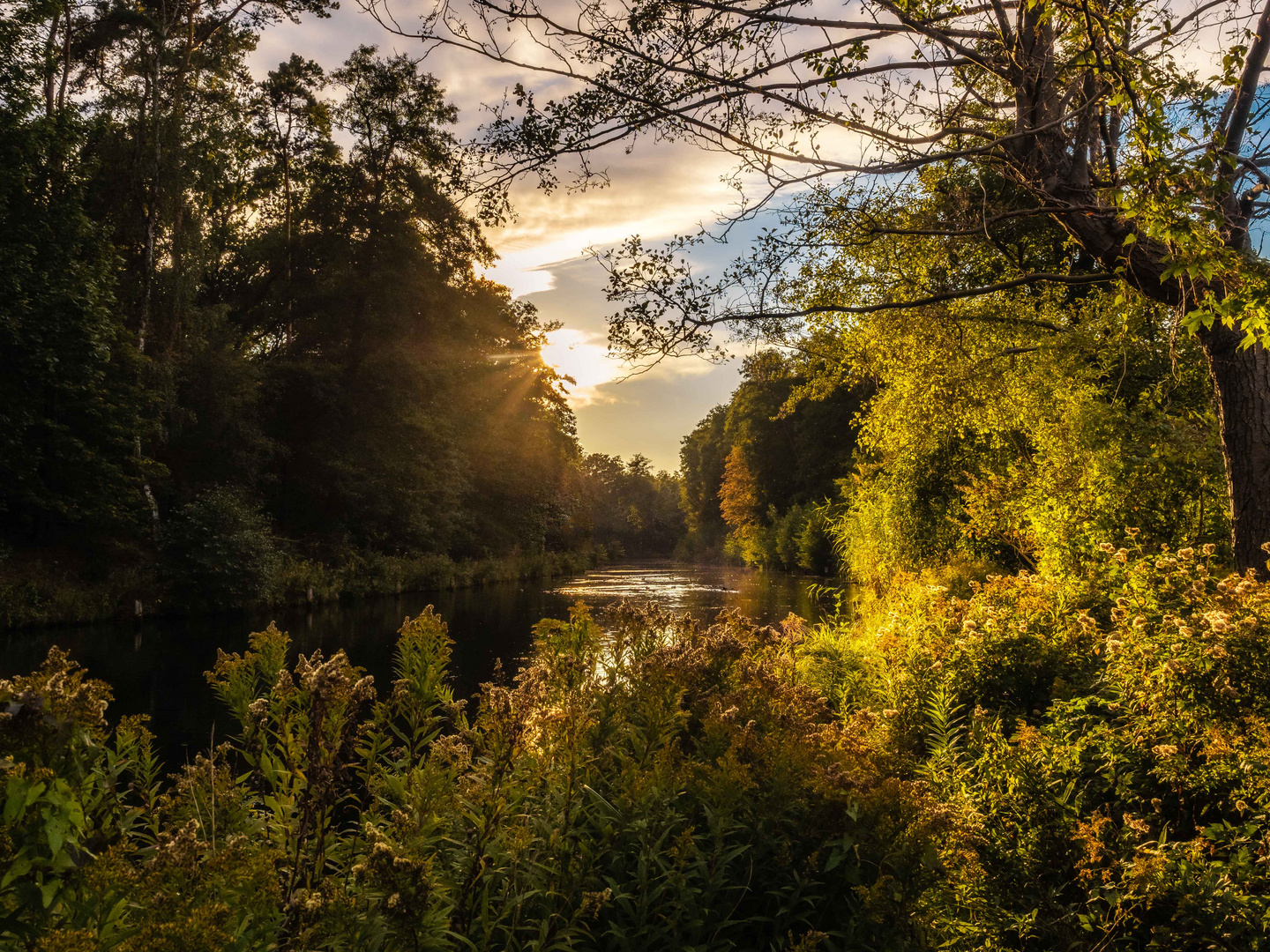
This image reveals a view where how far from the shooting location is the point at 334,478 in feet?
90.4

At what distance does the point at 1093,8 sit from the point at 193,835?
6058 mm

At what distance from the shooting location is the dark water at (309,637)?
9.80 metres

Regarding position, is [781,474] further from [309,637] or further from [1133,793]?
[1133,793]

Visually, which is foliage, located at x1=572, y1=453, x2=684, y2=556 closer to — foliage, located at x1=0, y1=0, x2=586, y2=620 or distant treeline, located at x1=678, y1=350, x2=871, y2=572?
distant treeline, located at x1=678, y1=350, x2=871, y2=572

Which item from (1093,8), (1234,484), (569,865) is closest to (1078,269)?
(1234,484)

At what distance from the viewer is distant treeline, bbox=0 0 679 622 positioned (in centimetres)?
1777

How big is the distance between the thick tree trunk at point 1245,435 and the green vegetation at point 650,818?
172 cm

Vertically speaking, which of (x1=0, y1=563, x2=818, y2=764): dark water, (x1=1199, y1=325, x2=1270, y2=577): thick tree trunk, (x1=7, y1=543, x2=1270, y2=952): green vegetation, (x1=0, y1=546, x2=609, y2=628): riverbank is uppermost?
(x1=1199, y1=325, x2=1270, y2=577): thick tree trunk

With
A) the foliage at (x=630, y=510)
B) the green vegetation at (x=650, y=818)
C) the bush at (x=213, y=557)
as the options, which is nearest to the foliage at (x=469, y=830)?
the green vegetation at (x=650, y=818)

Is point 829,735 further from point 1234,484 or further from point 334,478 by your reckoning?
point 334,478

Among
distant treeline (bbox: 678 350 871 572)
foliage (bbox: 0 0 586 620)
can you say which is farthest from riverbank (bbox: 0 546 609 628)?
distant treeline (bbox: 678 350 871 572)

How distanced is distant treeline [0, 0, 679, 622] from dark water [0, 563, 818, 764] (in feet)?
4.83

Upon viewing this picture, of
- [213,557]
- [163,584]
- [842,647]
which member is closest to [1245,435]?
[842,647]

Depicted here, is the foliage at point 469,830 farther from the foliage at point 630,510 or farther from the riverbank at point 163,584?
the foliage at point 630,510
